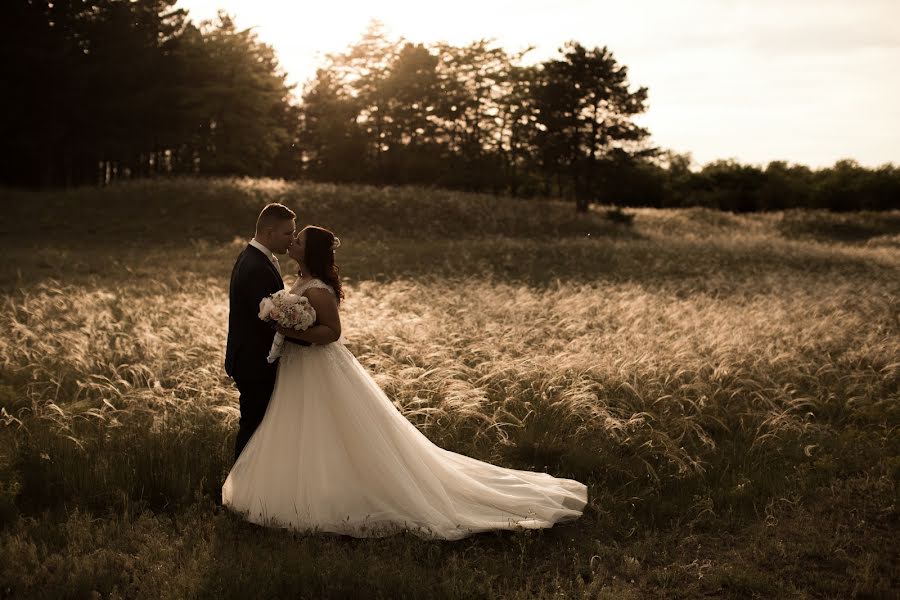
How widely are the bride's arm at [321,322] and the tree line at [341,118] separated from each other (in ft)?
128

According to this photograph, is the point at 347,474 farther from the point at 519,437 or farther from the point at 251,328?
the point at 519,437

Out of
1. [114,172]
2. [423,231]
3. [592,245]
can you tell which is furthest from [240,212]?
[114,172]

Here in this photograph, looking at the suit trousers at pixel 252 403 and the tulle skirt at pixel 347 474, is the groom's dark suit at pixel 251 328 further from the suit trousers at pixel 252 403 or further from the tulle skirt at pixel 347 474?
the tulle skirt at pixel 347 474

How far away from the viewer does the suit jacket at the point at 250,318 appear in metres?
5.39

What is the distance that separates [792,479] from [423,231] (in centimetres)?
2630

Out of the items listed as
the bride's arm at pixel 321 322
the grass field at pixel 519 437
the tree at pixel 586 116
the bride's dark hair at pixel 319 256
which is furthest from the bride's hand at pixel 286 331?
the tree at pixel 586 116

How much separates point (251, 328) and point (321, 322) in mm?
666

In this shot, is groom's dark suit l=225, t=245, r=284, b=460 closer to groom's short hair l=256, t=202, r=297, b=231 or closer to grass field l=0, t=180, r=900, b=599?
groom's short hair l=256, t=202, r=297, b=231

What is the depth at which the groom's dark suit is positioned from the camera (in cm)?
539

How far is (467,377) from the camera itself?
8453 millimetres

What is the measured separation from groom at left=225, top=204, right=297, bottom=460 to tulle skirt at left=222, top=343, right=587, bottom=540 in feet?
0.69

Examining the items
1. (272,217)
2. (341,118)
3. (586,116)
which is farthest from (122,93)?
(272,217)

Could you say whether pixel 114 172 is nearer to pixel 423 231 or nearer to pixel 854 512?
Result: pixel 423 231

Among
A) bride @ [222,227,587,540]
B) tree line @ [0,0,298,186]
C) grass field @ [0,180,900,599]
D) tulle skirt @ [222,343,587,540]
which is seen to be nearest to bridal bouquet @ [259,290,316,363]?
bride @ [222,227,587,540]
